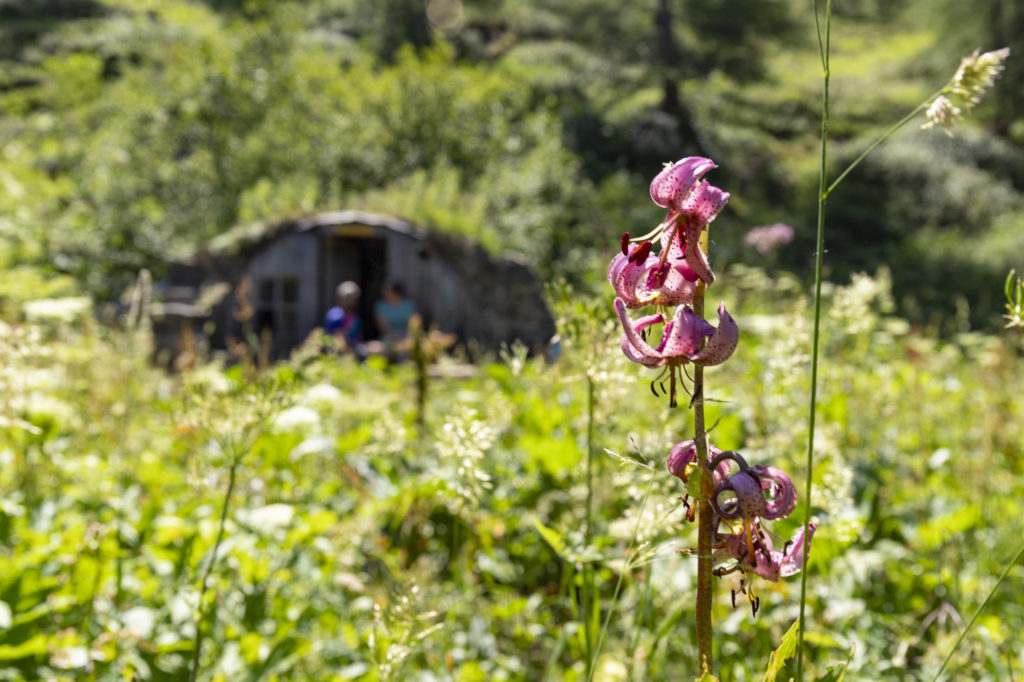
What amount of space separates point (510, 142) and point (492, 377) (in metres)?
13.2

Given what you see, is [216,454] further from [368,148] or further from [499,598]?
[368,148]

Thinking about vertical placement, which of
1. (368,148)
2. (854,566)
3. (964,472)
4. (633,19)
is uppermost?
(633,19)

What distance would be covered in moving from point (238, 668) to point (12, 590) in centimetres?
46

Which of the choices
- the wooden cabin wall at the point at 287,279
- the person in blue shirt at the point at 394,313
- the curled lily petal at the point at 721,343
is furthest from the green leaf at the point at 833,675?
the wooden cabin wall at the point at 287,279

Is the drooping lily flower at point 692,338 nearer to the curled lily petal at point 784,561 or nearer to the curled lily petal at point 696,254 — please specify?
the curled lily petal at point 696,254

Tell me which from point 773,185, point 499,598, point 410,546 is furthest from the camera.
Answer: point 773,185

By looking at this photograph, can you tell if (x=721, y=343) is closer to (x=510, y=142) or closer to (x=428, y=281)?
(x=428, y=281)

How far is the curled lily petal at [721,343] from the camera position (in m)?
0.70

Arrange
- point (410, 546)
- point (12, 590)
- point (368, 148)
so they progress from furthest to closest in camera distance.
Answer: point (368, 148) → point (410, 546) → point (12, 590)

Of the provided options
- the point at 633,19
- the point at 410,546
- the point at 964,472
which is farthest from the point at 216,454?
the point at 633,19

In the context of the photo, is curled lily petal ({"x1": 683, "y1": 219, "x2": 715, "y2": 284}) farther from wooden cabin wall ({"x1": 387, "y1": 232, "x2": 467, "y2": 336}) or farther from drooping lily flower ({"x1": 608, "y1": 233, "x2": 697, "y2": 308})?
wooden cabin wall ({"x1": 387, "y1": 232, "x2": 467, "y2": 336})

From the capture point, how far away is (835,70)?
3203 centimetres

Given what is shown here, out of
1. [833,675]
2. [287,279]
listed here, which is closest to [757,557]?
[833,675]

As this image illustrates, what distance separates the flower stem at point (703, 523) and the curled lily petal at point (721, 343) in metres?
0.02
